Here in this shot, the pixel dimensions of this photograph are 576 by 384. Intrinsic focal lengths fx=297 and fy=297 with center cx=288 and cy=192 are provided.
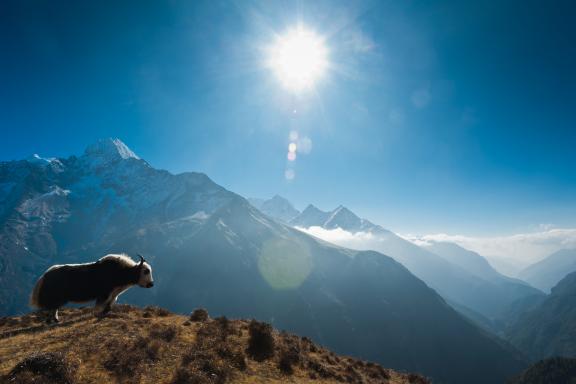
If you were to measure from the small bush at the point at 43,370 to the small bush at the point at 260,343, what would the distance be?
7020 millimetres

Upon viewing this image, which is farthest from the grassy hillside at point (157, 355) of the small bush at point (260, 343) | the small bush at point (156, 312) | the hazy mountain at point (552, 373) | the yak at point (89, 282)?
the hazy mountain at point (552, 373)

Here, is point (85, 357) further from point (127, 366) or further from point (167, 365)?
point (167, 365)

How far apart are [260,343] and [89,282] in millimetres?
9661

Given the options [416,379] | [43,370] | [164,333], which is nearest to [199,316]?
[164,333]

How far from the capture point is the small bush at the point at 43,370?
7.98 metres

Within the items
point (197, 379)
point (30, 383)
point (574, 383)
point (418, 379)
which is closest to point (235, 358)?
point (197, 379)

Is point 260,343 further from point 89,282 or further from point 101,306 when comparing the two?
point 89,282

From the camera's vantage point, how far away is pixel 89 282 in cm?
1577

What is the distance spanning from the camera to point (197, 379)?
9.62 m

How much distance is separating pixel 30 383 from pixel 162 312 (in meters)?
11.3

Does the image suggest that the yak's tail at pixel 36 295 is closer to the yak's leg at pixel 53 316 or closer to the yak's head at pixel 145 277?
the yak's leg at pixel 53 316

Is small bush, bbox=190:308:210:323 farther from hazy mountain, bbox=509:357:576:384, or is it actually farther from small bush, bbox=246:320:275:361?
hazy mountain, bbox=509:357:576:384

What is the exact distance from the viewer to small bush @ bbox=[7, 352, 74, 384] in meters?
7.98

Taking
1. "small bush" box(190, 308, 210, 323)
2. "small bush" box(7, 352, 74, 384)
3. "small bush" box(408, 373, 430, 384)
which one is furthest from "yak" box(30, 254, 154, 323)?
"small bush" box(408, 373, 430, 384)
